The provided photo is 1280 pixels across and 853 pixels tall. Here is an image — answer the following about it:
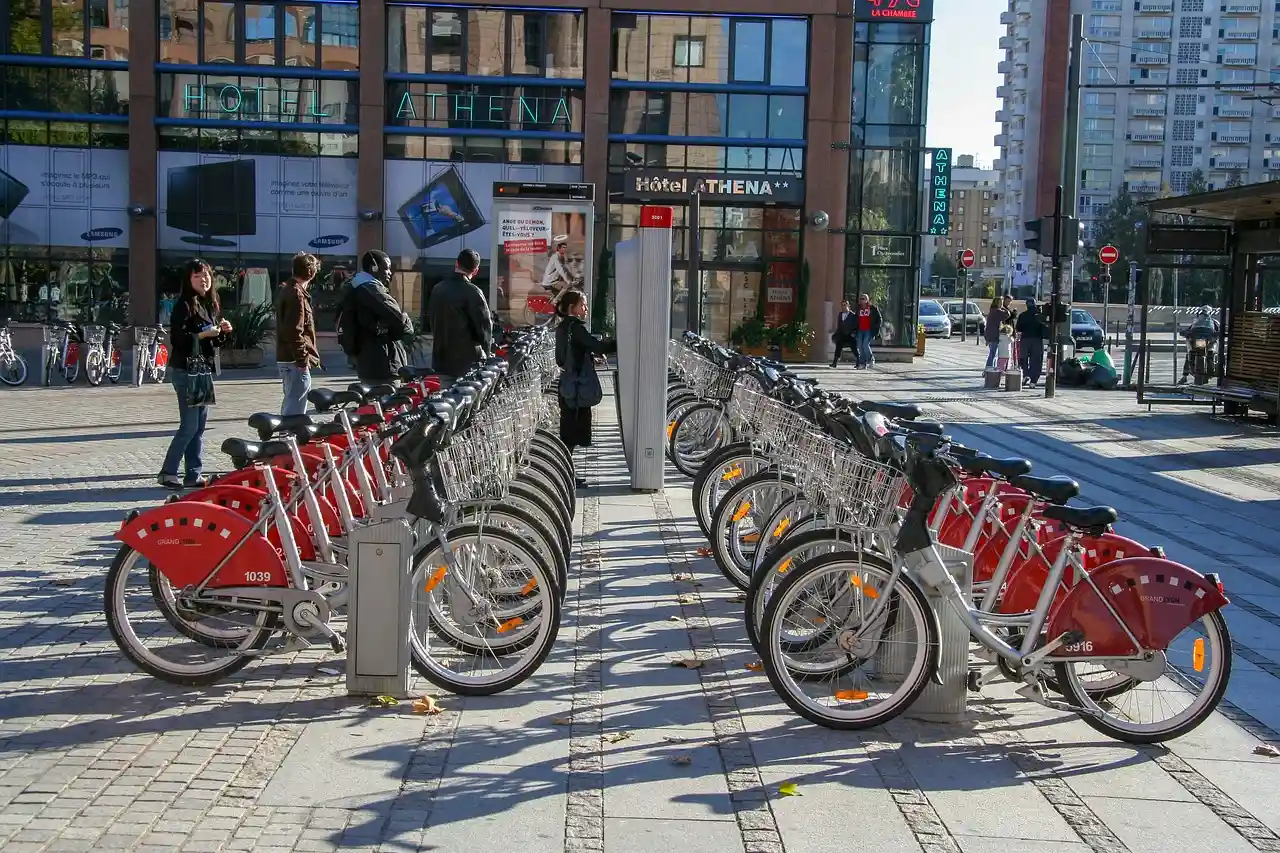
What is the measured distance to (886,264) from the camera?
37.3 m

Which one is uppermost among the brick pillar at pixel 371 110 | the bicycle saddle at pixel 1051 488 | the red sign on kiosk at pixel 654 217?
the brick pillar at pixel 371 110

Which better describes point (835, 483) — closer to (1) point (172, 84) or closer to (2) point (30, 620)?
(2) point (30, 620)

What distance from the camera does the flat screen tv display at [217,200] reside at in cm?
3494

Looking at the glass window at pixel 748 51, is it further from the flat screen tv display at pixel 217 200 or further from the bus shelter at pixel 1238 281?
the bus shelter at pixel 1238 281

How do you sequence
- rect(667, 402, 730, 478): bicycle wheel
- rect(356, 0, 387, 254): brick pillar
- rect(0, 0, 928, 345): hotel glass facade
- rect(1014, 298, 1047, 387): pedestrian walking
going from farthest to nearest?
1. rect(356, 0, 387, 254): brick pillar
2. rect(0, 0, 928, 345): hotel glass facade
3. rect(1014, 298, 1047, 387): pedestrian walking
4. rect(667, 402, 730, 478): bicycle wheel

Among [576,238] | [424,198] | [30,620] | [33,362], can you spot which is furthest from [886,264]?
[30,620]

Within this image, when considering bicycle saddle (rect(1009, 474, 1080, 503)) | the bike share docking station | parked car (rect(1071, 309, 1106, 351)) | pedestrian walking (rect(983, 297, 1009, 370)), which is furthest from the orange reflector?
parked car (rect(1071, 309, 1106, 351))

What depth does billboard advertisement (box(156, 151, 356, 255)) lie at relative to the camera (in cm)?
3488

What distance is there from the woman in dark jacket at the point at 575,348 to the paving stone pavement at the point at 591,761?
12.7ft

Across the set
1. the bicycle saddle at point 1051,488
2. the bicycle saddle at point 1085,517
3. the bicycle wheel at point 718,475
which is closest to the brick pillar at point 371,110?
the bicycle wheel at point 718,475

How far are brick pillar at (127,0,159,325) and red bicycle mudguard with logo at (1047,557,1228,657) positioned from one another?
32.2 m

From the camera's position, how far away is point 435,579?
5.81 m

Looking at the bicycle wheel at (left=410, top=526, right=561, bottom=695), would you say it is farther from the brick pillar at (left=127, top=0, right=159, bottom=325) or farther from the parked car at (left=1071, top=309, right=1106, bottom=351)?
the parked car at (left=1071, top=309, right=1106, bottom=351)

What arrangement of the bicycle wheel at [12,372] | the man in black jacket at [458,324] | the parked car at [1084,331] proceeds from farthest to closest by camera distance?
the parked car at [1084,331], the bicycle wheel at [12,372], the man in black jacket at [458,324]
